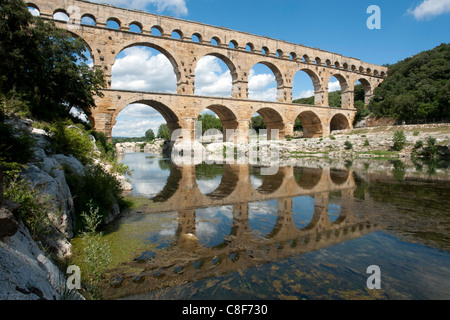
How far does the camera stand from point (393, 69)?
4006cm

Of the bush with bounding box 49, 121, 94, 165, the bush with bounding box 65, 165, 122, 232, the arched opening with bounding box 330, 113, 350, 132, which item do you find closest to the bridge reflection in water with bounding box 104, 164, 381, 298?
the bush with bounding box 65, 165, 122, 232

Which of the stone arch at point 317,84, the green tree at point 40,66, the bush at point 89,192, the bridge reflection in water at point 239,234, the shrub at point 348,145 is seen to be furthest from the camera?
the stone arch at point 317,84

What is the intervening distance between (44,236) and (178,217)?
272cm

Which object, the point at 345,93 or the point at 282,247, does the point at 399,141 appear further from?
the point at 282,247

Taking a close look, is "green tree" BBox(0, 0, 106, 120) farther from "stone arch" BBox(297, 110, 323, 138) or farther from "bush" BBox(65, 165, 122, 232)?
"stone arch" BBox(297, 110, 323, 138)

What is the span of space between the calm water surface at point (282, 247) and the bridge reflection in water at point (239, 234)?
16 mm

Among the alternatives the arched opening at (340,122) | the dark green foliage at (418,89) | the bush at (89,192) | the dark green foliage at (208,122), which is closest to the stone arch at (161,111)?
the bush at (89,192)

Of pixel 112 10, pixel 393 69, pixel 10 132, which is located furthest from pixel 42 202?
pixel 393 69

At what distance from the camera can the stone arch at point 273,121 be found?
29.8m

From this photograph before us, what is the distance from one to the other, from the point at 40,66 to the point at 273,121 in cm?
2400

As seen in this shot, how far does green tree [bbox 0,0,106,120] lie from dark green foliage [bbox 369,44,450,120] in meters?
32.5

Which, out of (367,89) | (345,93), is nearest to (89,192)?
(345,93)

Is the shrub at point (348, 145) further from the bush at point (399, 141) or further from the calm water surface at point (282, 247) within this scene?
the calm water surface at point (282, 247)
